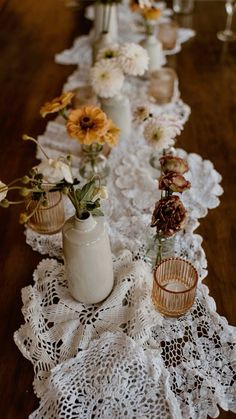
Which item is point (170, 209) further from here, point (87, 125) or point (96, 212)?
point (87, 125)

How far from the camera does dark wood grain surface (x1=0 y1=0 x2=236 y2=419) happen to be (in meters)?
0.90

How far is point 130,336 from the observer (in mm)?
843

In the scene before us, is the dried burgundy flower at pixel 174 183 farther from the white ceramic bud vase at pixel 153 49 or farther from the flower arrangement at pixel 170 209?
the white ceramic bud vase at pixel 153 49

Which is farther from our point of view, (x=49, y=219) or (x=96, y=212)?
(x=49, y=219)

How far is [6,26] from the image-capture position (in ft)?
6.36

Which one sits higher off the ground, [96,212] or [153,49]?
[153,49]

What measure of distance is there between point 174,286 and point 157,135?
1.15 feet

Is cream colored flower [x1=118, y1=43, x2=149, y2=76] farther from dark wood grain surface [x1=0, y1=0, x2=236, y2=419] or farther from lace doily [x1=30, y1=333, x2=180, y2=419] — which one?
lace doily [x1=30, y1=333, x2=180, y2=419]

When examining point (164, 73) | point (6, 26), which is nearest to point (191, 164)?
point (164, 73)

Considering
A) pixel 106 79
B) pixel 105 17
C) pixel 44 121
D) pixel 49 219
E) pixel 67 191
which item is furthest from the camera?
pixel 105 17

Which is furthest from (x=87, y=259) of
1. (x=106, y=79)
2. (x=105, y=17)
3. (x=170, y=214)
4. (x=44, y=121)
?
(x=105, y=17)

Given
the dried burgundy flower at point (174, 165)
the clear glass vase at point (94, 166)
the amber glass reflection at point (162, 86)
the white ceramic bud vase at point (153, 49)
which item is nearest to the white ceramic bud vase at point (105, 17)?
the white ceramic bud vase at point (153, 49)

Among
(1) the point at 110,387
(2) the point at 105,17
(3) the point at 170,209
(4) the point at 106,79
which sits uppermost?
(2) the point at 105,17

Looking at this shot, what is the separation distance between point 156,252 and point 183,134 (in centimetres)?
47
